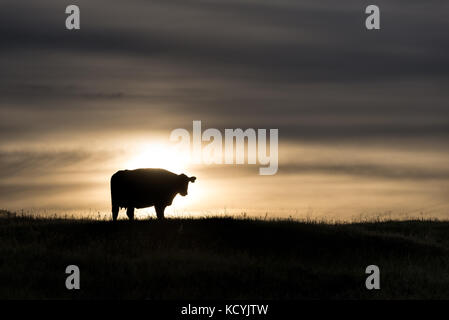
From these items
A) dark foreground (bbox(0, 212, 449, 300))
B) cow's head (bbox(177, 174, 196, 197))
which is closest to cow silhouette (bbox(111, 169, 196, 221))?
cow's head (bbox(177, 174, 196, 197))

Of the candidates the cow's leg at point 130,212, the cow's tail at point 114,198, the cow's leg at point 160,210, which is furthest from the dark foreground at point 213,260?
the cow's leg at point 160,210

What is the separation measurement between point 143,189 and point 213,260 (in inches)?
311

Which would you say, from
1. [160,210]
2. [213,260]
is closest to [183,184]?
[160,210]

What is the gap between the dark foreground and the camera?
20922mm

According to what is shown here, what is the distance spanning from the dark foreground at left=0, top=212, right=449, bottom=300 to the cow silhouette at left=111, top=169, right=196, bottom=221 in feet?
6.00

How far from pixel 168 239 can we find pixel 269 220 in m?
4.75

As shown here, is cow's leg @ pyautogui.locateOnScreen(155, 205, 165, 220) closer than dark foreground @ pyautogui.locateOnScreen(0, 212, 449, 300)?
No

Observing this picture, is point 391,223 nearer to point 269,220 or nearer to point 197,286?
point 269,220

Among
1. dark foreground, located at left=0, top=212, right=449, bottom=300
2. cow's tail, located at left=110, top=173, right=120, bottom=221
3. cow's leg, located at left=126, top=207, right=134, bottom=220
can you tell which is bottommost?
dark foreground, located at left=0, top=212, right=449, bottom=300

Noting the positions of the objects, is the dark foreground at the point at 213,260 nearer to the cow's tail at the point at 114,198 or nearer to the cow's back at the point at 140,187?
the cow's tail at the point at 114,198

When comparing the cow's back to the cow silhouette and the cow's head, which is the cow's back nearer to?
the cow silhouette

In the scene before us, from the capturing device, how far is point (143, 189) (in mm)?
30406

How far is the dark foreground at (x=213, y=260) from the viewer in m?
20.9

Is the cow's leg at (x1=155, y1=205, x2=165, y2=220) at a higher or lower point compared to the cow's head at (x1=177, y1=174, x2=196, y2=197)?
lower
